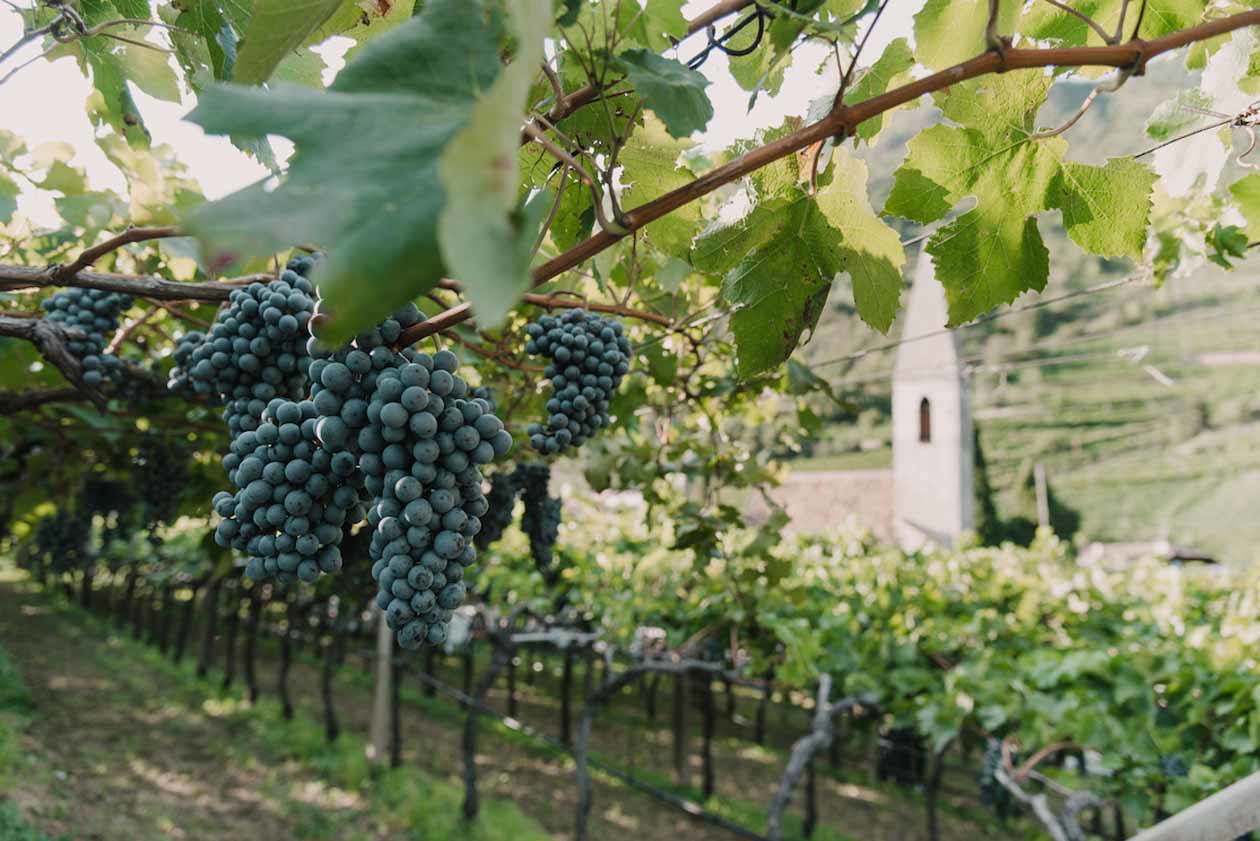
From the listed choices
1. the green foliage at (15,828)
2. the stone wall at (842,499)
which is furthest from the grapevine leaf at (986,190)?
the stone wall at (842,499)

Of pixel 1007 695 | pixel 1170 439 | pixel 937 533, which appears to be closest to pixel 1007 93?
pixel 1007 695

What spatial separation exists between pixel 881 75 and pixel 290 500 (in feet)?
3.55

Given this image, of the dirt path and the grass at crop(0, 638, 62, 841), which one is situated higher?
the grass at crop(0, 638, 62, 841)

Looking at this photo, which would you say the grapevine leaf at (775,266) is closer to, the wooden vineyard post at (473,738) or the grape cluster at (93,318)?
the grape cluster at (93,318)

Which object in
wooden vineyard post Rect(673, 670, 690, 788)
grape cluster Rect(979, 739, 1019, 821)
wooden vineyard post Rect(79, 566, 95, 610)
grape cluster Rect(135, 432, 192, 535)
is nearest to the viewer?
grape cluster Rect(135, 432, 192, 535)

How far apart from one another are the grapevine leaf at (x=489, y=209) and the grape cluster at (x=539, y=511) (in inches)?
101

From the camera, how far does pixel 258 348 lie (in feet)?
4.66

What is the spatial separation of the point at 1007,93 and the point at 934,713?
4872 mm

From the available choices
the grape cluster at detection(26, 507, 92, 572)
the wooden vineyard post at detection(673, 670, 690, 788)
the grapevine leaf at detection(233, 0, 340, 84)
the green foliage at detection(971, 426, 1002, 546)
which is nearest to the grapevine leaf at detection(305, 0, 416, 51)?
the grapevine leaf at detection(233, 0, 340, 84)

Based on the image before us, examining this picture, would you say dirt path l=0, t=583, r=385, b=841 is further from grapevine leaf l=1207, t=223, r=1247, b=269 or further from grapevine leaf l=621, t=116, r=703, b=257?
grapevine leaf l=1207, t=223, r=1247, b=269

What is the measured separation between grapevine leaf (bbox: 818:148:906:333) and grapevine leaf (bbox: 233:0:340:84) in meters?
0.71

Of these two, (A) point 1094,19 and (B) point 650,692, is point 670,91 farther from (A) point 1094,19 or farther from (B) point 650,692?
(B) point 650,692

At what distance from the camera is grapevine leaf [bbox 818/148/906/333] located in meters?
1.20

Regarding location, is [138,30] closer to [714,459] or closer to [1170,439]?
[714,459]
